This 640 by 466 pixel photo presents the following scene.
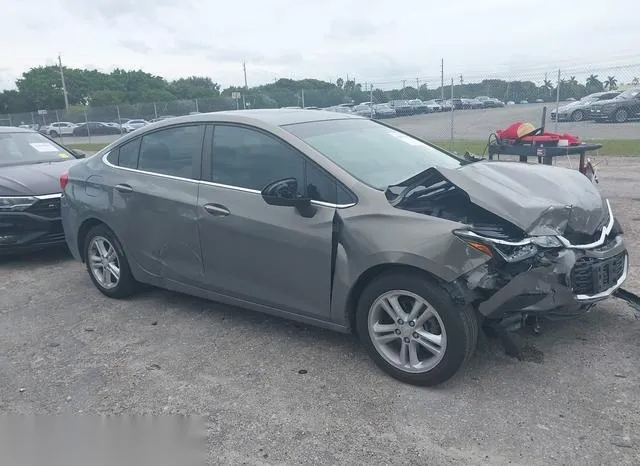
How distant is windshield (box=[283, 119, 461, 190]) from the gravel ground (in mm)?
1204

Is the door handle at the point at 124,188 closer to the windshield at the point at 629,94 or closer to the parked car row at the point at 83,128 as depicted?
the windshield at the point at 629,94

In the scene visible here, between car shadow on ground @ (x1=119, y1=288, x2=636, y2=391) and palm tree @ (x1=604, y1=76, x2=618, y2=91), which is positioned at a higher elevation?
palm tree @ (x1=604, y1=76, x2=618, y2=91)

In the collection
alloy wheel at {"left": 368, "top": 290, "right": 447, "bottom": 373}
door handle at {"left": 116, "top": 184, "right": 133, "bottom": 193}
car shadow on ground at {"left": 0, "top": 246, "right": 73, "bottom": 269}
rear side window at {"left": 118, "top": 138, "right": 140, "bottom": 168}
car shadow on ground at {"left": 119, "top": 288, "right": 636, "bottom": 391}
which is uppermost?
rear side window at {"left": 118, "top": 138, "right": 140, "bottom": 168}

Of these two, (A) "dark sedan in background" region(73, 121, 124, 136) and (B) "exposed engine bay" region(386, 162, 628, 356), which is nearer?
(B) "exposed engine bay" region(386, 162, 628, 356)

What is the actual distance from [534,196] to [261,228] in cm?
177

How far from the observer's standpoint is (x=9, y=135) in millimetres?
7855

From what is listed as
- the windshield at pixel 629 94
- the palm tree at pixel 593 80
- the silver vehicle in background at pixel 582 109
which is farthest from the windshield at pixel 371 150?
the windshield at pixel 629 94

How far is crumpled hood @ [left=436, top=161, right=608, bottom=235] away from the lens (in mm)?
3438

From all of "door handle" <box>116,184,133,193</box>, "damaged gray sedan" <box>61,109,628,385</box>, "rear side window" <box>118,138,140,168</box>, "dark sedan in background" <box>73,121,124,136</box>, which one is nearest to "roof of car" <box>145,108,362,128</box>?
"damaged gray sedan" <box>61,109,628,385</box>

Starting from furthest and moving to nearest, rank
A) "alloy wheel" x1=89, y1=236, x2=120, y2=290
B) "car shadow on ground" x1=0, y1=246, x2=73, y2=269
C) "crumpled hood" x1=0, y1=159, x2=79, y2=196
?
1. "car shadow on ground" x1=0, y1=246, x2=73, y2=269
2. "crumpled hood" x1=0, y1=159, x2=79, y2=196
3. "alloy wheel" x1=89, y1=236, x2=120, y2=290

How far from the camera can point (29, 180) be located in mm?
6598

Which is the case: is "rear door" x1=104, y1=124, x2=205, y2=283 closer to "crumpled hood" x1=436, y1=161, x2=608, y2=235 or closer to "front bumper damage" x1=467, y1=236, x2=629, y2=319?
"crumpled hood" x1=436, y1=161, x2=608, y2=235

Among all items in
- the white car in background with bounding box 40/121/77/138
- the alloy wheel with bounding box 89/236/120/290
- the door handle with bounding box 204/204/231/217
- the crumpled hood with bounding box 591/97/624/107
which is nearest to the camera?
the door handle with bounding box 204/204/231/217

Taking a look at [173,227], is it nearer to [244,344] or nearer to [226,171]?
[226,171]
